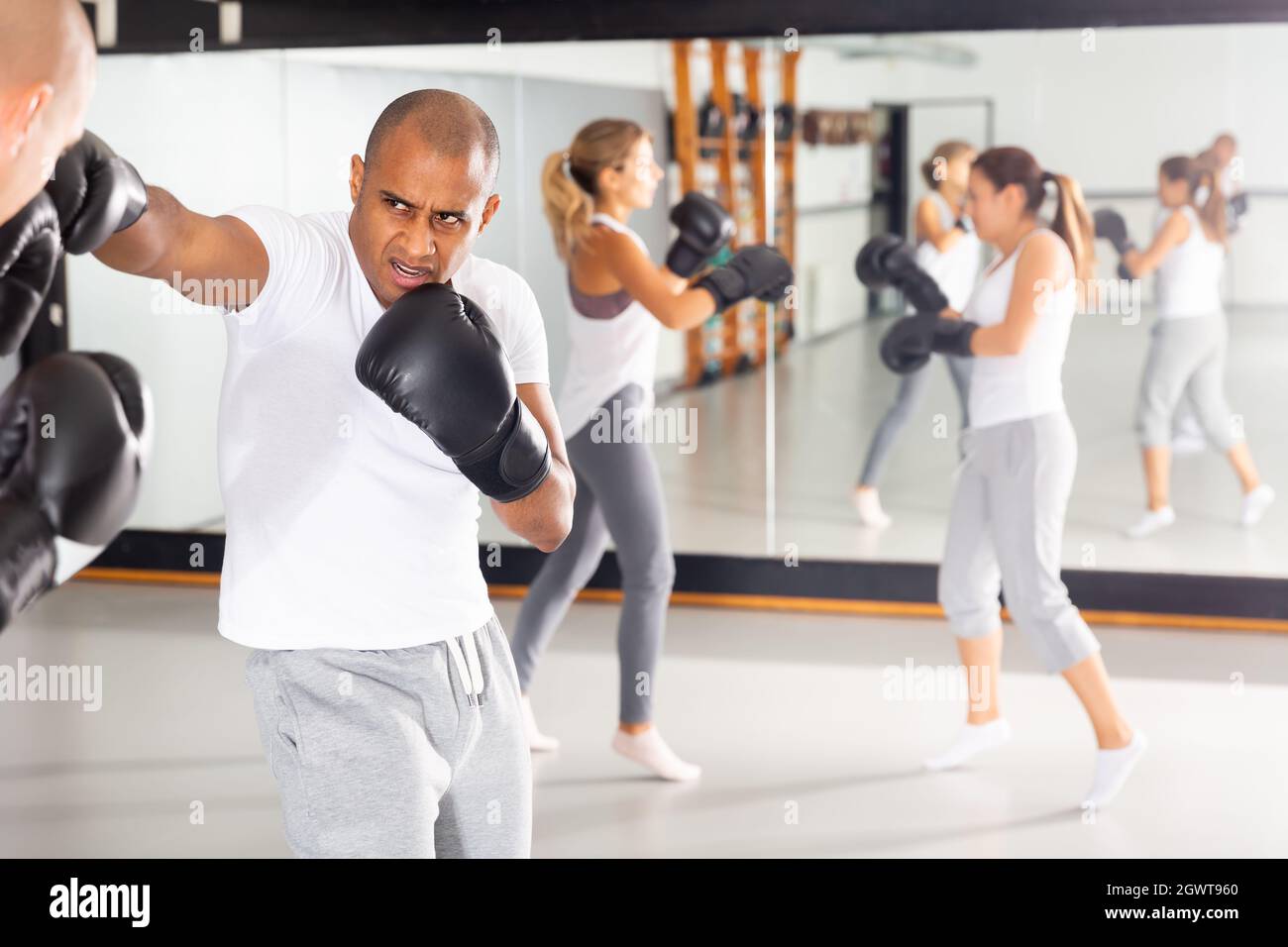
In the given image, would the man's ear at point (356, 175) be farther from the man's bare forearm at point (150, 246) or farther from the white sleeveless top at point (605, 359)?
the white sleeveless top at point (605, 359)

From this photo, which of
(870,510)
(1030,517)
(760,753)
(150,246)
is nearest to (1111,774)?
(1030,517)

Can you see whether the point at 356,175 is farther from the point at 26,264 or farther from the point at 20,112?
the point at 20,112

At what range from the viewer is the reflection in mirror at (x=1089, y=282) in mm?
4473

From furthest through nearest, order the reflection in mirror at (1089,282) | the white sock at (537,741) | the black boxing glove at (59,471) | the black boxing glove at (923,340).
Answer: the reflection in mirror at (1089,282), the white sock at (537,741), the black boxing glove at (923,340), the black boxing glove at (59,471)

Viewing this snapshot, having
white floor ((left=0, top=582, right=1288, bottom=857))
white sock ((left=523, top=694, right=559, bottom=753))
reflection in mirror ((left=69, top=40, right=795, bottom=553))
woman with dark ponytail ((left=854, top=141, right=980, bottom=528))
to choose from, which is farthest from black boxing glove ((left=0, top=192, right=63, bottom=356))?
woman with dark ponytail ((left=854, top=141, right=980, bottom=528))

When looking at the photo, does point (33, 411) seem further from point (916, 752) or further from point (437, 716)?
point (916, 752)

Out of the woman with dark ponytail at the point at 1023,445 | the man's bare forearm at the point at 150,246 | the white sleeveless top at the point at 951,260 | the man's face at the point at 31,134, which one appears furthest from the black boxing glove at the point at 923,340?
the man's face at the point at 31,134

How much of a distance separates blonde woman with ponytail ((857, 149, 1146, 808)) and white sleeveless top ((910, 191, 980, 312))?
4.62 ft

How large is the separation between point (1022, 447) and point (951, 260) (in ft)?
5.62

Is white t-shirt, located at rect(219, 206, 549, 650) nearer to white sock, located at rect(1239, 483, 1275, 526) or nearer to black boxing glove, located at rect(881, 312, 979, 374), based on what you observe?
black boxing glove, located at rect(881, 312, 979, 374)

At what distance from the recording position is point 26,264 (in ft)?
4.83

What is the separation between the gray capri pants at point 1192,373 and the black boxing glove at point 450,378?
11.8 ft

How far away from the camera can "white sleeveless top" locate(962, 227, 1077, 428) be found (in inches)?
125

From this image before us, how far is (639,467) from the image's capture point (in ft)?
10.6
